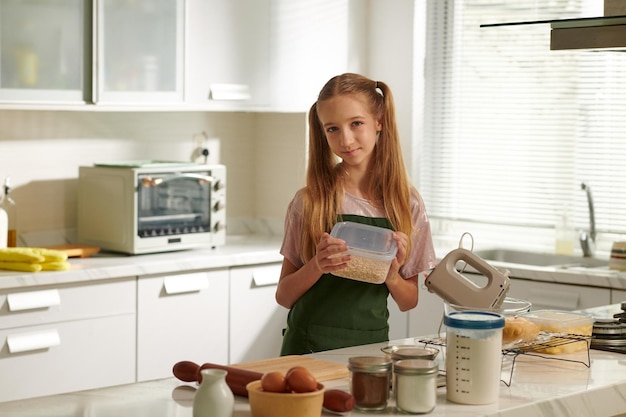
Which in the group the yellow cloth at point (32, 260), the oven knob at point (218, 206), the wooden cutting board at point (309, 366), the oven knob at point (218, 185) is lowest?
the wooden cutting board at point (309, 366)

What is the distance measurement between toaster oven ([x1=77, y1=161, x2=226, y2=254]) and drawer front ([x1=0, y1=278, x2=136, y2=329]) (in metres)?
0.28

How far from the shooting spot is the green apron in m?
2.76

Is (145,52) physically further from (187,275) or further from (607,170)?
(607,170)

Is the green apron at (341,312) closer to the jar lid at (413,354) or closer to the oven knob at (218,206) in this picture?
the jar lid at (413,354)

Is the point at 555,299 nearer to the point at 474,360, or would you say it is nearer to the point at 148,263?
the point at 148,263

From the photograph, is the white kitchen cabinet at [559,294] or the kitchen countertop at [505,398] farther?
the white kitchen cabinet at [559,294]

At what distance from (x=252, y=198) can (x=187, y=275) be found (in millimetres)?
1172

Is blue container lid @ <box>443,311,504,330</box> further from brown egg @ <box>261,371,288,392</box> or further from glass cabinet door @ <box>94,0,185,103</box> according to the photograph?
glass cabinet door @ <box>94,0,185,103</box>

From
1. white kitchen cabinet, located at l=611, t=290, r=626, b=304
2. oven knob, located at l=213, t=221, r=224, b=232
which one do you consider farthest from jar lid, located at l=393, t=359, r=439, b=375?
oven knob, located at l=213, t=221, r=224, b=232

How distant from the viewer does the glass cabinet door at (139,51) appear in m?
3.99

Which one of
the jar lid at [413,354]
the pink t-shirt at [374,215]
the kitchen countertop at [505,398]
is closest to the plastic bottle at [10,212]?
the pink t-shirt at [374,215]

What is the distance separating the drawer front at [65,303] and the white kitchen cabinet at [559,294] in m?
1.52

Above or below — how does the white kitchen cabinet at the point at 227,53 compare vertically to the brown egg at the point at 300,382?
above

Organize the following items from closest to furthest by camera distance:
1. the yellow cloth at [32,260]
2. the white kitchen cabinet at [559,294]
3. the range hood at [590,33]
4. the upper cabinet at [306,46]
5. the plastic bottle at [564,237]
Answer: the range hood at [590,33]
the yellow cloth at [32,260]
the white kitchen cabinet at [559,294]
the plastic bottle at [564,237]
the upper cabinet at [306,46]
